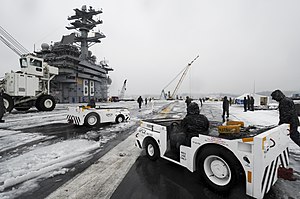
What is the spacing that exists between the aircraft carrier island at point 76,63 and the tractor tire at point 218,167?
41.5 meters

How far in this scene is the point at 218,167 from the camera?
264cm

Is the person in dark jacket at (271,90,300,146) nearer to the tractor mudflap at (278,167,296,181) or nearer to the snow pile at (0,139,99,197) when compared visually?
the tractor mudflap at (278,167,296,181)

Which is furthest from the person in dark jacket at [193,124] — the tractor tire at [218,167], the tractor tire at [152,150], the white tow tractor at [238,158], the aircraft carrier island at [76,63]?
the aircraft carrier island at [76,63]

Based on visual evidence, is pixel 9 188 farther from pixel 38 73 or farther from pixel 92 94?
pixel 92 94

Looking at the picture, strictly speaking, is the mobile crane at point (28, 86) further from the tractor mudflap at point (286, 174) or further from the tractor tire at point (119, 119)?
the tractor mudflap at point (286, 174)

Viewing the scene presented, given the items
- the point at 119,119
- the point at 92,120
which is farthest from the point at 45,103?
the point at 119,119

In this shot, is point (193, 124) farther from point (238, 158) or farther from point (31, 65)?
point (31, 65)

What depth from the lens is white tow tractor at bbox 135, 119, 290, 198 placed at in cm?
218

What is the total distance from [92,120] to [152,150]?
5380 millimetres

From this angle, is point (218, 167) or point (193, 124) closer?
point (218, 167)

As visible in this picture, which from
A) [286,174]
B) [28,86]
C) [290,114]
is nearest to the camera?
[286,174]

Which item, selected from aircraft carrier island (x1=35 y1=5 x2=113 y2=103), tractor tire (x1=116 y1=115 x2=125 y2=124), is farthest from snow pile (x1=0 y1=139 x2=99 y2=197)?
aircraft carrier island (x1=35 y1=5 x2=113 y2=103)

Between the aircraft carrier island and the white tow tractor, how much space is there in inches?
1629

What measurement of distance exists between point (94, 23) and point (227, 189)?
56.3 meters
